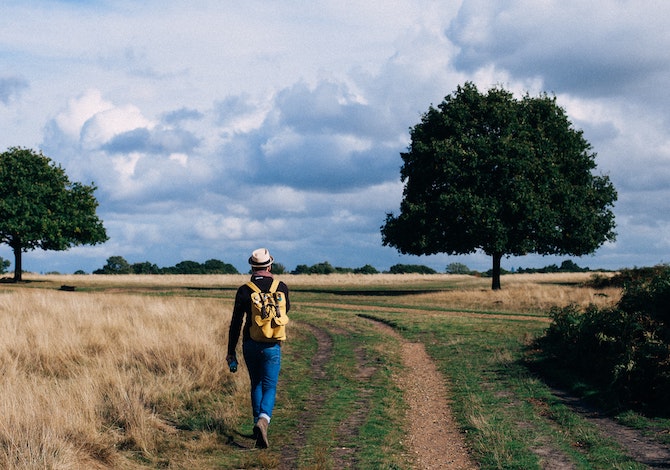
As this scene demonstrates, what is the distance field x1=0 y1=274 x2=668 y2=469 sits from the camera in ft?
26.6

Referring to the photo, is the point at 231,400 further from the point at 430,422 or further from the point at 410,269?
the point at 410,269

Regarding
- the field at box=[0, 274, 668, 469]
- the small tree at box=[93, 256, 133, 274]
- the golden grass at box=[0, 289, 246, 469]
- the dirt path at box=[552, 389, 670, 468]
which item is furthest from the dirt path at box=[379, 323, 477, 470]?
the small tree at box=[93, 256, 133, 274]

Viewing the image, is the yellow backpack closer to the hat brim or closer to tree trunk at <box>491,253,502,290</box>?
the hat brim

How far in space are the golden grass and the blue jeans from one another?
1.08 m

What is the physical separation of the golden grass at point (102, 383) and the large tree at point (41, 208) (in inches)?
1478

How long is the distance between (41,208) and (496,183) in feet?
132

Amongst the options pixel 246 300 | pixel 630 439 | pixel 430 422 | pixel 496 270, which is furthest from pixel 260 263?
pixel 496 270

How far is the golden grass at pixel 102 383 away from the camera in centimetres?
791

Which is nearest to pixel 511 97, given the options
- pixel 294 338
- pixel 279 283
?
pixel 294 338

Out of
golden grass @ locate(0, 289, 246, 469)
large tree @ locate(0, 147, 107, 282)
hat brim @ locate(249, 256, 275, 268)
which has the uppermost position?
large tree @ locate(0, 147, 107, 282)

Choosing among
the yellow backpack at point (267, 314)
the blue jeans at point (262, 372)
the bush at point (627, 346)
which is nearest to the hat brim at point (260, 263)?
the yellow backpack at point (267, 314)

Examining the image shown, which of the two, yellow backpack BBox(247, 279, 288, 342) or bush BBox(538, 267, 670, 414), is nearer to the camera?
yellow backpack BBox(247, 279, 288, 342)

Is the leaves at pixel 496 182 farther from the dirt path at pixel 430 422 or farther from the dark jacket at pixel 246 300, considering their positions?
the dark jacket at pixel 246 300

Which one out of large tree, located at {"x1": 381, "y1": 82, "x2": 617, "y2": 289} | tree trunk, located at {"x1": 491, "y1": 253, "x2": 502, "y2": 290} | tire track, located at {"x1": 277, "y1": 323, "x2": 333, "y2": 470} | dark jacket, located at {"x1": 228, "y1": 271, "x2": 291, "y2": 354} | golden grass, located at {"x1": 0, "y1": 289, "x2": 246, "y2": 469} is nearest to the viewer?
golden grass, located at {"x1": 0, "y1": 289, "x2": 246, "y2": 469}
